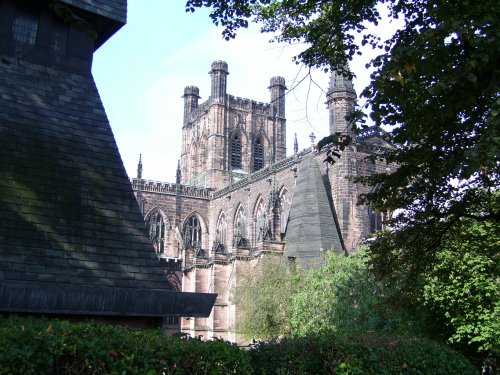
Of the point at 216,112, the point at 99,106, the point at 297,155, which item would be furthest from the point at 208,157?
the point at 99,106

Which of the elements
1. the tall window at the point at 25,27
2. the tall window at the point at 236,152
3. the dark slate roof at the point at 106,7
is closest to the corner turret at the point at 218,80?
the tall window at the point at 236,152

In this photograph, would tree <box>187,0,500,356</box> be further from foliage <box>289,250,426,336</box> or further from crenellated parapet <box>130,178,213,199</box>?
crenellated parapet <box>130,178,213,199</box>

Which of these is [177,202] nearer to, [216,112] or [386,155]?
[216,112]

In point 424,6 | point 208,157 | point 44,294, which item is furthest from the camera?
point 208,157

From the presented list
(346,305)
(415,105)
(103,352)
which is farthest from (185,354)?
(346,305)

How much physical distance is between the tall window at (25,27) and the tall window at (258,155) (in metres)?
45.2

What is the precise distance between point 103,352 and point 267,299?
21.6m

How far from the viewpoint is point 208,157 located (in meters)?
55.2

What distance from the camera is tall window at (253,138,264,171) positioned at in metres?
56.6

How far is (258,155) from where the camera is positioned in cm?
5712

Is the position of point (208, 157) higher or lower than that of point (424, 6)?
higher

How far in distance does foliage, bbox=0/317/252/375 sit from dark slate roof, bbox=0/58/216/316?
1.37 meters

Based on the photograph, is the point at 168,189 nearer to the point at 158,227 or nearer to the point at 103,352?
the point at 158,227

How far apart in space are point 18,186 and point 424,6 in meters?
7.13
